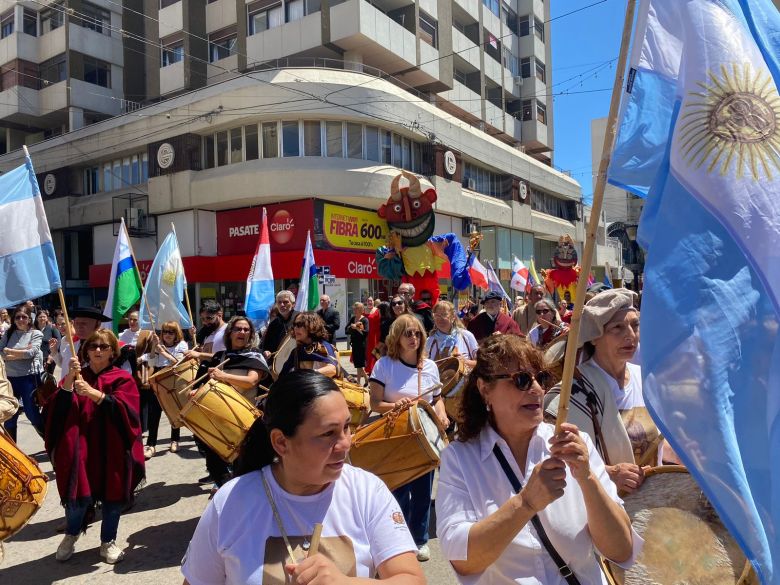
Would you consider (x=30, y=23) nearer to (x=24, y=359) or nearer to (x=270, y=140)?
(x=270, y=140)

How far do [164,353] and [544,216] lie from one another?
37160mm

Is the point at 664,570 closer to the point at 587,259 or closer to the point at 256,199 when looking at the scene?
the point at 587,259

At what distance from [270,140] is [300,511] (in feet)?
79.2

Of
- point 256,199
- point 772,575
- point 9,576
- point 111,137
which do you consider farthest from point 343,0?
point 772,575

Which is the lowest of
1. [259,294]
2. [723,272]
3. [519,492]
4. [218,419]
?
[218,419]

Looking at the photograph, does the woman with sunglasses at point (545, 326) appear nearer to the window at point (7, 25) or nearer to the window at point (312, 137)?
the window at point (312, 137)

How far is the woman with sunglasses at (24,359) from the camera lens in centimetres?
778

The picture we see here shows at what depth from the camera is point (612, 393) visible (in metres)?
2.79

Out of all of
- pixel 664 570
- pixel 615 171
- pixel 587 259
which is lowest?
pixel 664 570

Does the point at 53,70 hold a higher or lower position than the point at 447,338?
higher

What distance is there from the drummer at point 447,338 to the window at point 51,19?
110 feet

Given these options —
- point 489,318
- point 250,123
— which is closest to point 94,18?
point 250,123

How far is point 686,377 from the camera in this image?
191 cm

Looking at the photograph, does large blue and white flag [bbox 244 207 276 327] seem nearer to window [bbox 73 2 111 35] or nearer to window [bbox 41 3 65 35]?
window [bbox 73 2 111 35]
